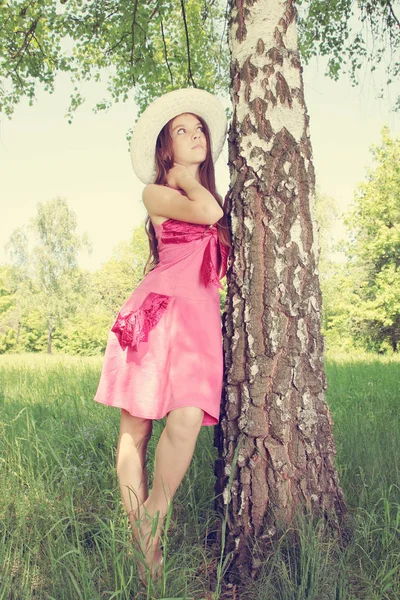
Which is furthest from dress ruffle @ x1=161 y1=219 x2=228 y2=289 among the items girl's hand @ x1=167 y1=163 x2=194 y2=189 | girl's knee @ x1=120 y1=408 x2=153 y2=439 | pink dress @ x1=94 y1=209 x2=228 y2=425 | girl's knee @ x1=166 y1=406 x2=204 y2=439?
girl's knee @ x1=120 y1=408 x2=153 y2=439

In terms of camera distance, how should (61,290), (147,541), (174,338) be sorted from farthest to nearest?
1. (61,290)
2. (174,338)
3. (147,541)

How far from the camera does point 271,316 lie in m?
2.43

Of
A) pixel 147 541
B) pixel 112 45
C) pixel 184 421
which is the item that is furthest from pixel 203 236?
pixel 112 45

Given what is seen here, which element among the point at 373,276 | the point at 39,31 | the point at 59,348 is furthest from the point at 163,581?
the point at 59,348

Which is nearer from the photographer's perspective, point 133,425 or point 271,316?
point 271,316

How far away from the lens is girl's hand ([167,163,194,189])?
265cm

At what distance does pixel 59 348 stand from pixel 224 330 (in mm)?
42061

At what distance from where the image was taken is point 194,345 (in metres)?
2.45

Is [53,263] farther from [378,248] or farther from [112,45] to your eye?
[112,45]

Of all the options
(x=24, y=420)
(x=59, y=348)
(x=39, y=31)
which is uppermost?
(x=39, y=31)

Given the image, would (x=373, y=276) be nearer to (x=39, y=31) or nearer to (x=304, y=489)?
(x=39, y=31)

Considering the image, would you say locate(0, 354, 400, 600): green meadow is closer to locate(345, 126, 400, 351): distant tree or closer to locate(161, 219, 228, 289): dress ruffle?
locate(161, 219, 228, 289): dress ruffle

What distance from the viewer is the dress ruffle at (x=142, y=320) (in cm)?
250

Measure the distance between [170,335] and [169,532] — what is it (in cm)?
95
